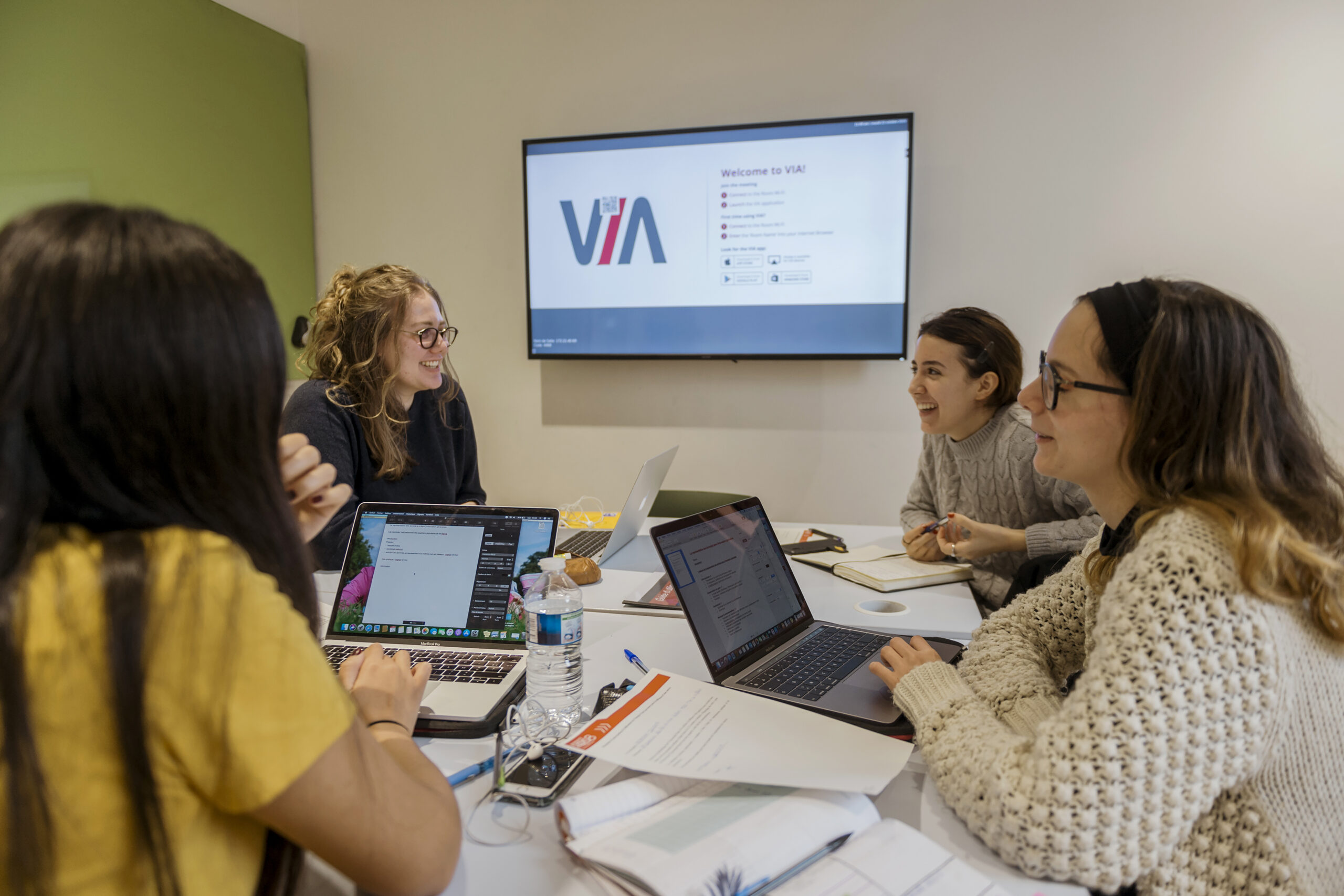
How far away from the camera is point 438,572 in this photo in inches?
51.7

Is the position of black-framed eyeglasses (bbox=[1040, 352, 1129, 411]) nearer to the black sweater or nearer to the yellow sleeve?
the yellow sleeve

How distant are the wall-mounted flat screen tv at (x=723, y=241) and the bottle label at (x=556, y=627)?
2.24 m

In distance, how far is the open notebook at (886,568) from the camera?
1.82 meters

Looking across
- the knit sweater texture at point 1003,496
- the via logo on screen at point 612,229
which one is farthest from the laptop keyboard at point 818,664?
the via logo on screen at point 612,229

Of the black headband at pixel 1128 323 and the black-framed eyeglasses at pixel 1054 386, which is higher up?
the black headband at pixel 1128 323

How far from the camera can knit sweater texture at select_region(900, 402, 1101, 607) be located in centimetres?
192

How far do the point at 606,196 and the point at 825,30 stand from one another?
105cm

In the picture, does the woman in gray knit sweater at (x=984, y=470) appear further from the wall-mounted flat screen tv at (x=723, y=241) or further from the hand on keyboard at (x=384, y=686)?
the hand on keyboard at (x=384, y=686)

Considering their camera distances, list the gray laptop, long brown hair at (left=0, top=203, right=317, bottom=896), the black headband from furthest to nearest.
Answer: the gray laptop → the black headband → long brown hair at (left=0, top=203, right=317, bottom=896)

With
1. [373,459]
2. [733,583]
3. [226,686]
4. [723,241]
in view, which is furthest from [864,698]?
[723,241]

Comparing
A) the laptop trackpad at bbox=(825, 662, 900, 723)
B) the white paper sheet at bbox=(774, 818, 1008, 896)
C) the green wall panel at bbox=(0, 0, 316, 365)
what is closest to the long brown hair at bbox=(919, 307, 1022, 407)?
the laptop trackpad at bbox=(825, 662, 900, 723)

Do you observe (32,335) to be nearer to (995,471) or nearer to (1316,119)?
(995,471)

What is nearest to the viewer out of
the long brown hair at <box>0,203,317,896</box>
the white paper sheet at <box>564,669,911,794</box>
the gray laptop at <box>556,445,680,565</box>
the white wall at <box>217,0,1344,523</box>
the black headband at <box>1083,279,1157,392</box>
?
the long brown hair at <box>0,203,317,896</box>

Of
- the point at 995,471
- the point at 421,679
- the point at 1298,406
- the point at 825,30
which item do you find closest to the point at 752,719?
the point at 421,679
